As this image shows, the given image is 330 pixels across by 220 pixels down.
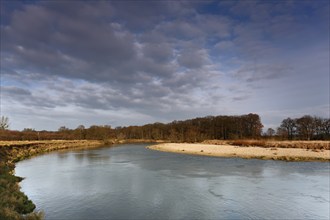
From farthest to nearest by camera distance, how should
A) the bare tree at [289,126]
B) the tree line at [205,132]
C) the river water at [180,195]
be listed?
the tree line at [205,132] → the bare tree at [289,126] → the river water at [180,195]

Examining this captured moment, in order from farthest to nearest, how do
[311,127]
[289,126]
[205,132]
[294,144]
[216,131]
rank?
1. [205,132]
2. [216,131]
3. [289,126]
4. [311,127]
5. [294,144]

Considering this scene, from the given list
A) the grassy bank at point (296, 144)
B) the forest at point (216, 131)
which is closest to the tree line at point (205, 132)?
the forest at point (216, 131)

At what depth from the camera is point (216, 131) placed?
13225 cm

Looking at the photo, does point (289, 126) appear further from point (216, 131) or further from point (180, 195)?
point (180, 195)

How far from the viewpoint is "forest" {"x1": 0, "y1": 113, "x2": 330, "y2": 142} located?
98062mm

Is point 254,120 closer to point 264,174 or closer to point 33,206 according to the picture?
point 264,174

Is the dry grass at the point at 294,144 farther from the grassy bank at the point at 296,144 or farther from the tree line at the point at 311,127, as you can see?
the tree line at the point at 311,127

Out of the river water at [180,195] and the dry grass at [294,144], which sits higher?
the dry grass at [294,144]

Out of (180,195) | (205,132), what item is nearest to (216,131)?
(205,132)

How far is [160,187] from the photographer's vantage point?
20.1 meters

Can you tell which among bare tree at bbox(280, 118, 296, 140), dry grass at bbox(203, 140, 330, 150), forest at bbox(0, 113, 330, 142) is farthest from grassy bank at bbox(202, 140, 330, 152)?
bare tree at bbox(280, 118, 296, 140)

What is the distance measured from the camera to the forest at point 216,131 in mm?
98062

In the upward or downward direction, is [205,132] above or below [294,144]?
above

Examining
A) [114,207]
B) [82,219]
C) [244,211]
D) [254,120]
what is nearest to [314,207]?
[244,211]
